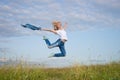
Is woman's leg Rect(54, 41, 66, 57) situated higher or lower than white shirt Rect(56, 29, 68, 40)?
lower

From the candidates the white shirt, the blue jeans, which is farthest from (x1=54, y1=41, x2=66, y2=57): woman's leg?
the white shirt

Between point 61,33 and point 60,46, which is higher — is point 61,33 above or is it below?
above

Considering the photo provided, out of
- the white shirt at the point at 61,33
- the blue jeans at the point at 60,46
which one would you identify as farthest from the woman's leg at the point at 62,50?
the white shirt at the point at 61,33

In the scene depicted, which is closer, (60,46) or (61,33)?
(61,33)

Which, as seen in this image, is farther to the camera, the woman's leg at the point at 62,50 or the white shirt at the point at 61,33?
the woman's leg at the point at 62,50

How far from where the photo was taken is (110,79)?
36.5 ft

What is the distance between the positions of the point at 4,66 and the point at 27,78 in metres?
1.68

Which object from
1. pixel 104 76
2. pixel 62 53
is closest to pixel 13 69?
pixel 62 53

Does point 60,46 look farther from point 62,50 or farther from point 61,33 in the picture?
point 61,33

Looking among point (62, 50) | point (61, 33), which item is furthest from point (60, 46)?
point (61, 33)

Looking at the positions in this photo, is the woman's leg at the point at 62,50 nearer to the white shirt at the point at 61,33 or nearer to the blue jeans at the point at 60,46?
the blue jeans at the point at 60,46

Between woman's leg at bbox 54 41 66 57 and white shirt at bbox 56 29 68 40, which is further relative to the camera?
woman's leg at bbox 54 41 66 57

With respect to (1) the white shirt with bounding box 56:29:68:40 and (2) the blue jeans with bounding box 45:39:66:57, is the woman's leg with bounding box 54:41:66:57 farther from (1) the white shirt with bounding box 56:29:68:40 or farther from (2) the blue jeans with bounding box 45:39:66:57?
(1) the white shirt with bounding box 56:29:68:40

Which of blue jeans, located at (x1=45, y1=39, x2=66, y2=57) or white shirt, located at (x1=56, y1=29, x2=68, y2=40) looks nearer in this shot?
white shirt, located at (x1=56, y1=29, x2=68, y2=40)
